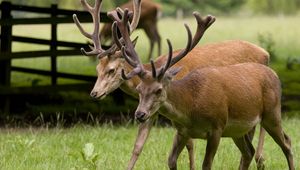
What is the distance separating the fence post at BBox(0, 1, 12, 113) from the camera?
1216 centimetres

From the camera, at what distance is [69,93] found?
47.6ft

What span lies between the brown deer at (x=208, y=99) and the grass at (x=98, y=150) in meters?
0.80

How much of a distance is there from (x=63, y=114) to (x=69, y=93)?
2146 millimetres


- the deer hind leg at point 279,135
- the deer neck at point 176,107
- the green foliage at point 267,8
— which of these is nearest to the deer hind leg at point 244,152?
the deer hind leg at point 279,135

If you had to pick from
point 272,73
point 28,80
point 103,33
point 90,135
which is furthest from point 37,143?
point 103,33

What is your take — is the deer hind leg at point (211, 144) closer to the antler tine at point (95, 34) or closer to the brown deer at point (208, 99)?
the brown deer at point (208, 99)

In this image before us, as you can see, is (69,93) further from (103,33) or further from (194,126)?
(194,126)

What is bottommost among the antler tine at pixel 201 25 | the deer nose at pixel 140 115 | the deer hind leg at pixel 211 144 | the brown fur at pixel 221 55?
the deer hind leg at pixel 211 144

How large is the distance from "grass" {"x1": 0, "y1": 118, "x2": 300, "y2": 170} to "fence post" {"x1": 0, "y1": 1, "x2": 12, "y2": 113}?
148 centimetres

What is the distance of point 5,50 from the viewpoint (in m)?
12.6

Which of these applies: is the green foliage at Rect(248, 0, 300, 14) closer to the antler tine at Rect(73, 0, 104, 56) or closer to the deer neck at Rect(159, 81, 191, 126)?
the antler tine at Rect(73, 0, 104, 56)

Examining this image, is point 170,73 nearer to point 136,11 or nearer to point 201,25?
point 201,25

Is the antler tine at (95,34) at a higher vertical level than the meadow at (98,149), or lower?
higher

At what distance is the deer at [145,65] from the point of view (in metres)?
7.79
